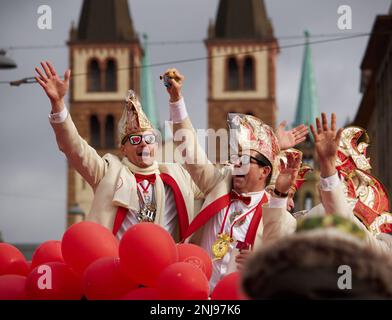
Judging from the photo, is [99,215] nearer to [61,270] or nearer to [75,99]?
[61,270]

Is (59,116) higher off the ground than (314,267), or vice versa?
(59,116)

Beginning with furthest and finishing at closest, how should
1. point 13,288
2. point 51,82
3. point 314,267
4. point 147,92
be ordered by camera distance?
point 147,92
point 51,82
point 13,288
point 314,267

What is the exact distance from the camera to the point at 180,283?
4969mm

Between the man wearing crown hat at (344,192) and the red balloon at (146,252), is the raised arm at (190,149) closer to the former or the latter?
the man wearing crown hat at (344,192)

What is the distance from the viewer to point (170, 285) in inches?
196

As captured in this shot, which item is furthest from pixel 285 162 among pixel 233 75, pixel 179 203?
pixel 233 75

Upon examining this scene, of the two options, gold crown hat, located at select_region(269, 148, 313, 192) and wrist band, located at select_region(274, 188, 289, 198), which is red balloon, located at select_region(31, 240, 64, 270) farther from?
gold crown hat, located at select_region(269, 148, 313, 192)

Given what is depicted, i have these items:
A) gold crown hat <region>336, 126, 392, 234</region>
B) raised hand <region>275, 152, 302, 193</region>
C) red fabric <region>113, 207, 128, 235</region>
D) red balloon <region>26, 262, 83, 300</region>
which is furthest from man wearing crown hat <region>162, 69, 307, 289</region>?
red balloon <region>26, 262, 83, 300</region>

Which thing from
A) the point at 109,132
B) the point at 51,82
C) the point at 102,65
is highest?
the point at 102,65

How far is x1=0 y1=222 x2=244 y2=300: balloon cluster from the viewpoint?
505 centimetres

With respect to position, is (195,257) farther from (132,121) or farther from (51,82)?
(132,121)

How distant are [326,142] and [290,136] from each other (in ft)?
6.51

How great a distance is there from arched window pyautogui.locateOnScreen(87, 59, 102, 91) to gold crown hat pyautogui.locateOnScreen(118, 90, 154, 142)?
79.7m

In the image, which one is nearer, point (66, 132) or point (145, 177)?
point (66, 132)
